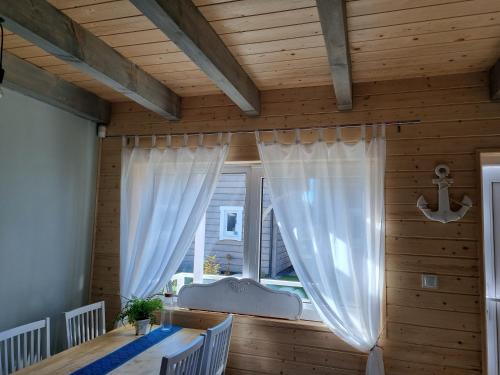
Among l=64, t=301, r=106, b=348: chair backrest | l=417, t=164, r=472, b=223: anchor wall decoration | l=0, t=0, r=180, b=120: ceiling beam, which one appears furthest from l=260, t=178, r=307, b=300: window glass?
l=64, t=301, r=106, b=348: chair backrest

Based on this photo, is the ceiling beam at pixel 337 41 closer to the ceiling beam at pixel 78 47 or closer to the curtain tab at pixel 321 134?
the curtain tab at pixel 321 134

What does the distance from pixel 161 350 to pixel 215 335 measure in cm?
45

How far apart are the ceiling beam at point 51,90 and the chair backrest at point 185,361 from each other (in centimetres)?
203

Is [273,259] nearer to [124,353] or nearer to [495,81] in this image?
[124,353]

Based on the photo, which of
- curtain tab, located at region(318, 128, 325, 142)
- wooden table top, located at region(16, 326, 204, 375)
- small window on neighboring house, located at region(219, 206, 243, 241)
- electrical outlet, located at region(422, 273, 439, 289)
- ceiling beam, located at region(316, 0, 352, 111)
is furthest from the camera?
small window on neighboring house, located at region(219, 206, 243, 241)

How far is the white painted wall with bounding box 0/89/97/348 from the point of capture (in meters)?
2.47

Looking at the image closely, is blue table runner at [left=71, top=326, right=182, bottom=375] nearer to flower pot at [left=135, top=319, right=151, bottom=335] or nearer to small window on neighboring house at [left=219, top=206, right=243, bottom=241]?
flower pot at [left=135, top=319, right=151, bottom=335]

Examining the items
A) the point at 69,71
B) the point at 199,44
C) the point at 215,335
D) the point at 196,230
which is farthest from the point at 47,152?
the point at 215,335

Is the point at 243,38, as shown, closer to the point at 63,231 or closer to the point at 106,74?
the point at 106,74

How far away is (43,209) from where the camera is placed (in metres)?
2.74

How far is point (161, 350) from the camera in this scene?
2225 millimetres

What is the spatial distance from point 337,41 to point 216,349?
179 centimetres

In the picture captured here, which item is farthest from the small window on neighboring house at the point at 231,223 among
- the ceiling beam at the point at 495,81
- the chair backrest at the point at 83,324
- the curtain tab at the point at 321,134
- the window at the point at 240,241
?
the ceiling beam at the point at 495,81

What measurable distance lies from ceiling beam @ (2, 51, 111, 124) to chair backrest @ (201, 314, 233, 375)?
6.61 ft
